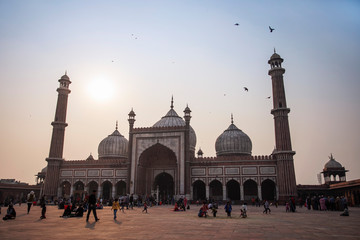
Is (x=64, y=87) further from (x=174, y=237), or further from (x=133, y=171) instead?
(x=174, y=237)

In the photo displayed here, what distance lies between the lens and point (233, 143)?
3469 cm

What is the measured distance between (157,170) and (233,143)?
9644 mm

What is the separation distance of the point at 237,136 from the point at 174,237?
29.8 meters

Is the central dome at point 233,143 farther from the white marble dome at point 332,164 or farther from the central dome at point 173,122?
the white marble dome at point 332,164

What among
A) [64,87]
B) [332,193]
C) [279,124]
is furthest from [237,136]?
[64,87]

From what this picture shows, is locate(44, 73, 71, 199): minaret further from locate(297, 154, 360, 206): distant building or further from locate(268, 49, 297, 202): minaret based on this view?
locate(297, 154, 360, 206): distant building

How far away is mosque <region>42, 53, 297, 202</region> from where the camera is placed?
27.8 metres

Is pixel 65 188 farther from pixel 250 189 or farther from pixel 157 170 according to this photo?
pixel 250 189

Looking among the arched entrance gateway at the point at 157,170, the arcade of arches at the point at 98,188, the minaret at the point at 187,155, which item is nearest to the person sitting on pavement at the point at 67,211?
the minaret at the point at 187,155

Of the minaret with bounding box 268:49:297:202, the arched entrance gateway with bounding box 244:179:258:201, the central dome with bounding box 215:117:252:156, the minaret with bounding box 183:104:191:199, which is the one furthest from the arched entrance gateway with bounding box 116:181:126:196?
the minaret with bounding box 268:49:297:202

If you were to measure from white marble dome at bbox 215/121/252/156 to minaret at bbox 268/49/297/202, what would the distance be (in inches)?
260

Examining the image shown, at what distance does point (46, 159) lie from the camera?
32.2 meters

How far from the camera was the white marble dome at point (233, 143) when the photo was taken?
113 ft

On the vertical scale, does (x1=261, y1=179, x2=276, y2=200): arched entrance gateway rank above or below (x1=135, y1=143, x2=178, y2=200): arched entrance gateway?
below
